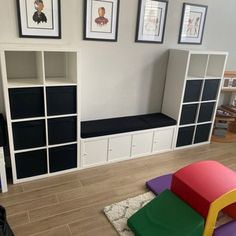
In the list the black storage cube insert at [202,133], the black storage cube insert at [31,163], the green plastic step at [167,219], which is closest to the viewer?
the green plastic step at [167,219]

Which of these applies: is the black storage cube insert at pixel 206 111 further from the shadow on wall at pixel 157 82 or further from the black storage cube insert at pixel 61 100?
the black storage cube insert at pixel 61 100

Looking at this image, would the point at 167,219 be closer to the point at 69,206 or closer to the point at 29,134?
Answer: the point at 69,206

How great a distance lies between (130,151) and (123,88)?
88 centimetres

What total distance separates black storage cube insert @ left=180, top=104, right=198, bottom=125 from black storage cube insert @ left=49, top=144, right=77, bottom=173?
1.63m

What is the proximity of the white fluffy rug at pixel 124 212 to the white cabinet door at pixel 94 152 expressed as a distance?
29.5 inches

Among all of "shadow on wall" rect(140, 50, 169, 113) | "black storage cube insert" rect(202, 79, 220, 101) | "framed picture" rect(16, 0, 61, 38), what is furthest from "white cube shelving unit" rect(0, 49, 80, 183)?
"black storage cube insert" rect(202, 79, 220, 101)

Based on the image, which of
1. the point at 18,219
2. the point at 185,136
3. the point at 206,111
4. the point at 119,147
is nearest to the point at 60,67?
the point at 119,147

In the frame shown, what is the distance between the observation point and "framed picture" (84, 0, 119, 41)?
266cm

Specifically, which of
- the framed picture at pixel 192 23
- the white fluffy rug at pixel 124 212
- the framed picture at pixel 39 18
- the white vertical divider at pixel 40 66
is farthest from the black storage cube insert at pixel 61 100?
the framed picture at pixel 192 23

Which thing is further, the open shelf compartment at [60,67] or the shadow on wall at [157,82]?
the shadow on wall at [157,82]

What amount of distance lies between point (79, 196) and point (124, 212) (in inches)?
20.2

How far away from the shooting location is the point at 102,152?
292 cm

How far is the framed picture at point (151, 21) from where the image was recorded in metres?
2.97

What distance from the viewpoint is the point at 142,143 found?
3.16 meters
